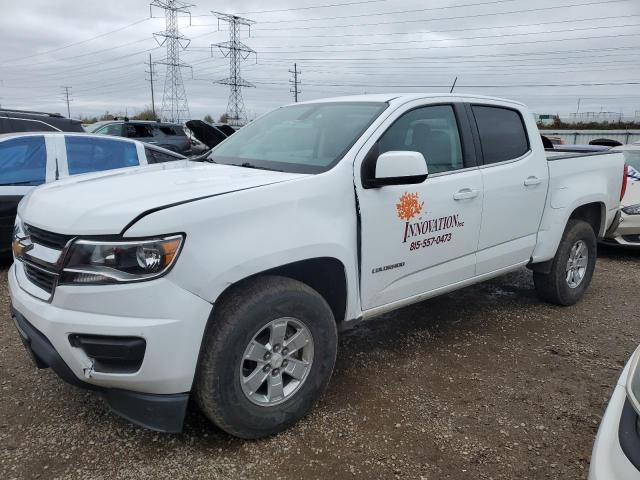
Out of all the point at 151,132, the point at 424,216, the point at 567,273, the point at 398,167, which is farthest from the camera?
the point at 151,132

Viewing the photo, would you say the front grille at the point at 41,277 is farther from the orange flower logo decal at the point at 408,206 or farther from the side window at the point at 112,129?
the side window at the point at 112,129

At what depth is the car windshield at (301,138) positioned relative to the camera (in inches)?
125

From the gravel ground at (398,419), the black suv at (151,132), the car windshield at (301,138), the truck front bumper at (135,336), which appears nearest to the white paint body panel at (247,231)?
the truck front bumper at (135,336)

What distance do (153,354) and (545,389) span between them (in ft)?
8.19

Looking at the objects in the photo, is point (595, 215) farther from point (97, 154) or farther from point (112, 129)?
point (112, 129)

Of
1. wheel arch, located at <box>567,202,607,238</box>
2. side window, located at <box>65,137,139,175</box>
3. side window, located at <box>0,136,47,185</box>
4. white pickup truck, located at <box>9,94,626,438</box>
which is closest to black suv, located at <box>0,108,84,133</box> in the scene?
side window, located at <box>65,137,139,175</box>

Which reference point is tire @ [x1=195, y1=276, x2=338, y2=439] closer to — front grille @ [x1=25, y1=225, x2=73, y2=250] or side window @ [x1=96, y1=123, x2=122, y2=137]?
front grille @ [x1=25, y1=225, x2=73, y2=250]

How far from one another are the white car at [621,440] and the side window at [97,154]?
5.88 meters

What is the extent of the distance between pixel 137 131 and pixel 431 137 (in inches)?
518

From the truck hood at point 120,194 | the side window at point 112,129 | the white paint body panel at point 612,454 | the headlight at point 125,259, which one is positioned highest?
the truck hood at point 120,194

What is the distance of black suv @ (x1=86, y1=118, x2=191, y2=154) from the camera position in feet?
47.7

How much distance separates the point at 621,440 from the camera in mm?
1648

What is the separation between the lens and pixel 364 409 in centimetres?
313

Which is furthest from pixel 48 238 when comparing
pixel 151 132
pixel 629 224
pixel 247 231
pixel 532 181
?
pixel 151 132
